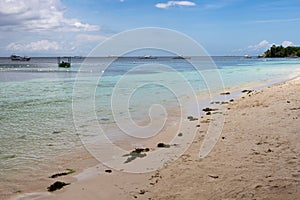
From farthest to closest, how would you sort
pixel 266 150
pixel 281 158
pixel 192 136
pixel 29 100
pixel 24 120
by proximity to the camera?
pixel 29 100
pixel 24 120
pixel 192 136
pixel 266 150
pixel 281 158

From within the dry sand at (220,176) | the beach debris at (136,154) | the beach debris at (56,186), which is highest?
the dry sand at (220,176)

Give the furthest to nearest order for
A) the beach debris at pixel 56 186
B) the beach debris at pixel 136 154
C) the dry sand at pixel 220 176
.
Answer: the beach debris at pixel 136 154
the beach debris at pixel 56 186
the dry sand at pixel 220 176

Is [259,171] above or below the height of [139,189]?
above

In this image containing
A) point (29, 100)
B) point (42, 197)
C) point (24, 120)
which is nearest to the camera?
point (42, 197)

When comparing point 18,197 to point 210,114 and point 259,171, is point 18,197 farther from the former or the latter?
point 210,114

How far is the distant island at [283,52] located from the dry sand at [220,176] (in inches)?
6951

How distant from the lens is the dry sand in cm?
543

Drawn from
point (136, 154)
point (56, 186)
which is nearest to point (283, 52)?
point (136, 154)

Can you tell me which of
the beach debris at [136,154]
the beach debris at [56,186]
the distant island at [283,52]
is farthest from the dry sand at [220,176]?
the distant island at [283,52]

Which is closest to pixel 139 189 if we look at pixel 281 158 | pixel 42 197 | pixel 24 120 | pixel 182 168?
pixel 182 168

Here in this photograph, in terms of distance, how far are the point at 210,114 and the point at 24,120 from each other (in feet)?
27.7

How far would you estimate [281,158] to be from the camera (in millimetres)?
6777

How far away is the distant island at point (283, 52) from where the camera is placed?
167m

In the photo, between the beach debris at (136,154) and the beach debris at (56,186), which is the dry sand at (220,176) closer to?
the beach debris at (56,186)
